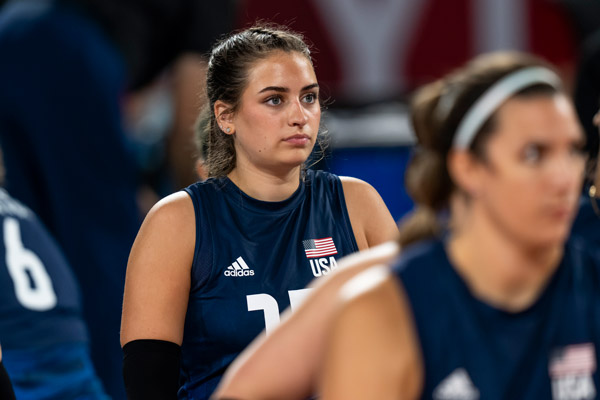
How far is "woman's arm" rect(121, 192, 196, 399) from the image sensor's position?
2.67 meters

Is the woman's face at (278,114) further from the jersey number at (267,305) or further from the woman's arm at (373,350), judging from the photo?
the woman's arm at (373,350)

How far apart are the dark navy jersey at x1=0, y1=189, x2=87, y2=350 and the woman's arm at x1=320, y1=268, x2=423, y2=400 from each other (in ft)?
4.76

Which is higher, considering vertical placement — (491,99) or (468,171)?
(491,99)

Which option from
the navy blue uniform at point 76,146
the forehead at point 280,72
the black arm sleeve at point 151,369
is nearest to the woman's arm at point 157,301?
the black arm sleeve at point 151,369

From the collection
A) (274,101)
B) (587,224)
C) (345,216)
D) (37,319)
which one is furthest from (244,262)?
(587,224)

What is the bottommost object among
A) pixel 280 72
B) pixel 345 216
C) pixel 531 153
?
pixel 345 216

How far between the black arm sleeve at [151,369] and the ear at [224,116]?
59cm

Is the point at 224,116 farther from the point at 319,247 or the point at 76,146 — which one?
the point at 76,146

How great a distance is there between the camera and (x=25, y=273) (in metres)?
3.10

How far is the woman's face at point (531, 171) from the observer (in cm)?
180

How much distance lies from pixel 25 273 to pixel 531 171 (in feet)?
5.55

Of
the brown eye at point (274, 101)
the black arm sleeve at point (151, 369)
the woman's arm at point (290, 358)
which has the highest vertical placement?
the brown eye at point (274, 101)

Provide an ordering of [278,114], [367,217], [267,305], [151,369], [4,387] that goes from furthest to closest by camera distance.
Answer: [367,217], [278,114], [267,305], [151,369], [4,387]

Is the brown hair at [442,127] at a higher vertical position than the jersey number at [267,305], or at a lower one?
higher
